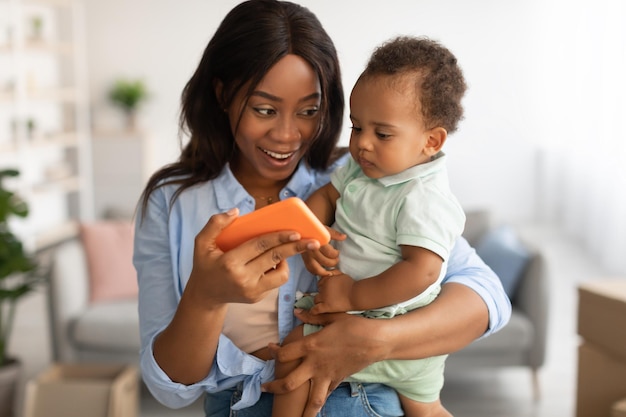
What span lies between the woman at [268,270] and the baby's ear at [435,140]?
7.8 inches

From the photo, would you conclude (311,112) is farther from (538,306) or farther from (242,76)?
(538,306)

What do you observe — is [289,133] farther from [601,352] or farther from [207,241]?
[601,352]

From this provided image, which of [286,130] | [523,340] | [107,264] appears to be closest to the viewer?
[286,130]

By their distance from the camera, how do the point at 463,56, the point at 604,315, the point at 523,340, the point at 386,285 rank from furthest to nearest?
the point at 463,56, the point at 523,340, the point at 604,315, the point at 386,285

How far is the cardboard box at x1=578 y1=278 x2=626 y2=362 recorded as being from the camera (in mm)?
1822

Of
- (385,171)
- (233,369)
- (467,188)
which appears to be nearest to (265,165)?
(385,171)

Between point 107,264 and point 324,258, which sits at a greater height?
point 324,258

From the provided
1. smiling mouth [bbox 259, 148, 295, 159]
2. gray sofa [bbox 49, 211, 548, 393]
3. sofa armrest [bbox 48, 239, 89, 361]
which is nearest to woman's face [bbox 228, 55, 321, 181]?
smiling mouth [bbox 259, 148, 295, 159]

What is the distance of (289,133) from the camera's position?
146 cm

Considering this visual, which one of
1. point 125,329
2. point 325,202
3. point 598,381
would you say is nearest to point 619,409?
point 598,381

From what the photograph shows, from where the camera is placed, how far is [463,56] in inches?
344

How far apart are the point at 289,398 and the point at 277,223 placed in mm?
323

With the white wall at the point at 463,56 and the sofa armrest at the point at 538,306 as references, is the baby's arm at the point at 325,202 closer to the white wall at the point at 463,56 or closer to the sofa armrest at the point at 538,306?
the sofa armrest at the point at 538,306

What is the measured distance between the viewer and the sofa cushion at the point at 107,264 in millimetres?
4160
